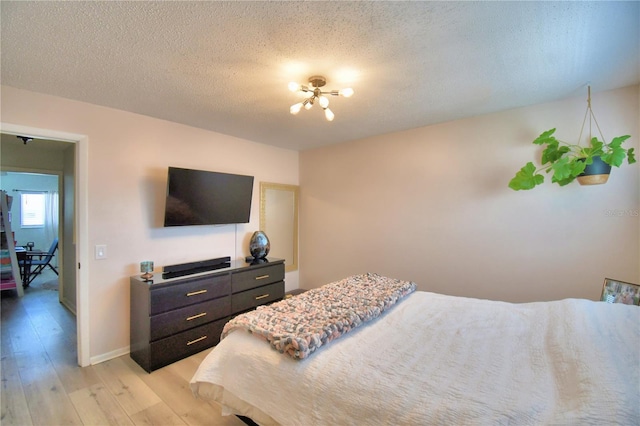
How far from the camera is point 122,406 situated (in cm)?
201

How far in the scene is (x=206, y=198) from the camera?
317 centimetres

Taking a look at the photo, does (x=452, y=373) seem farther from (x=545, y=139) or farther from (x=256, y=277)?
(x=256, y=277)

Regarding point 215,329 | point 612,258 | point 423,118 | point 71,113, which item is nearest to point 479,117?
point 423,118

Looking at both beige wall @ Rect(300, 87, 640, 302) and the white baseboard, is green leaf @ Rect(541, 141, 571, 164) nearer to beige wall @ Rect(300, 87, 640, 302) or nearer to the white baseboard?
beige wall @ Rect(300, 87, 640, 302)

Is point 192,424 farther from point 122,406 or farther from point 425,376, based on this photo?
point 425,376

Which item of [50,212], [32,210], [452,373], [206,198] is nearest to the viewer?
[452,373]

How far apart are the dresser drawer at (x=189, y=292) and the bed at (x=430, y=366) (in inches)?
44.5

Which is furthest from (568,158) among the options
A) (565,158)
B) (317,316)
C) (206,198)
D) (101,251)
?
(101,251)

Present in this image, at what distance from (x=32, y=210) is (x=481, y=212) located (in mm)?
9429

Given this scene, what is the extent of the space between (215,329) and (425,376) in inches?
92.0

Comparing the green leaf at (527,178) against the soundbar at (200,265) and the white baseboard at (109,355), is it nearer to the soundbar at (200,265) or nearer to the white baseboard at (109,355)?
the soundbar at (200,265)

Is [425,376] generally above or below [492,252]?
below

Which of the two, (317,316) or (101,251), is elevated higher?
(101,251)

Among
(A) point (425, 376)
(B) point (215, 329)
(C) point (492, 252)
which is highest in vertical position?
(C) point (492, 252)
